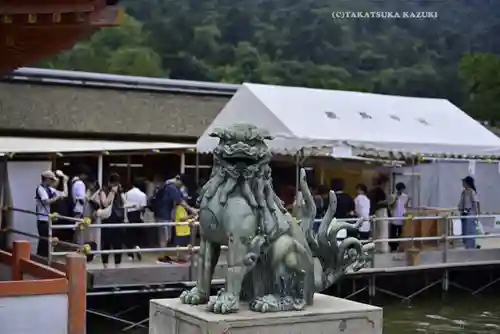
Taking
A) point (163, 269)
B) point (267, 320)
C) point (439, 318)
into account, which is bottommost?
point (439, 318)

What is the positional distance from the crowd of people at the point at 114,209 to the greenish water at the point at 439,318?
98cm

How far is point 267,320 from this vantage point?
4.71m

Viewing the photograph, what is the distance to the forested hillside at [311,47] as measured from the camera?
127ft

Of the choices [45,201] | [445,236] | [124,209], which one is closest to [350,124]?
[445,236]

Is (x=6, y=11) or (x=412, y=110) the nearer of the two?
(x=6, y=11)

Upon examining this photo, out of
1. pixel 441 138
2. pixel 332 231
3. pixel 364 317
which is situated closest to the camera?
pixel 364 317

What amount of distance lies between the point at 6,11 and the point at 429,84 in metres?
34.7

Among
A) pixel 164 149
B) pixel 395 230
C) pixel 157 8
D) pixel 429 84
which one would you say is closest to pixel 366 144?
pixel 395 230

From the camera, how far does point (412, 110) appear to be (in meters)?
17.1

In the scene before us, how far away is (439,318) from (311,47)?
121 feet

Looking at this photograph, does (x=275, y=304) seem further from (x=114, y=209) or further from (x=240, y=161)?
(x=114, y=209)

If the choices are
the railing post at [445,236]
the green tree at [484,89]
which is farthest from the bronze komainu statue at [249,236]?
the green tree at [484,89]

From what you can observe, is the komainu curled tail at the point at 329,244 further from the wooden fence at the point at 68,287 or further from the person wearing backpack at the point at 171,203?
the person wearing backpack at the point at 171,203

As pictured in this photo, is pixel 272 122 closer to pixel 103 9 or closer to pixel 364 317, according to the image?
pixel 103 9
